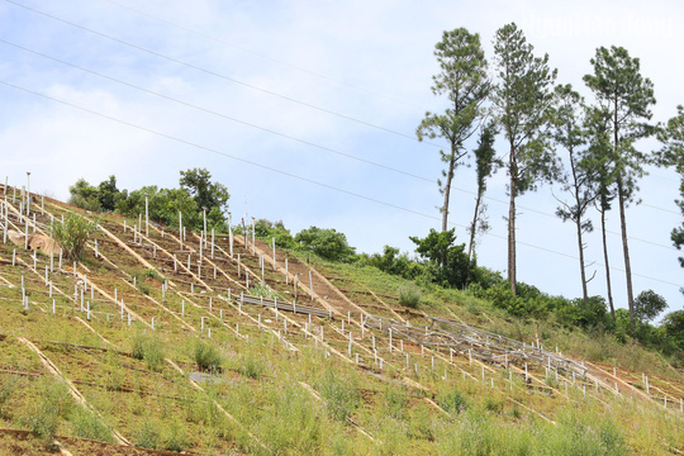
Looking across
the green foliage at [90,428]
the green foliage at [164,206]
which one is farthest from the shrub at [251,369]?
the green foliage at [164,206]

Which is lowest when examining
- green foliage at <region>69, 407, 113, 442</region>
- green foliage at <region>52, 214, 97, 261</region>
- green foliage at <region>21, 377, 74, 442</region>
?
green foliage at <region>69, 407, 113, 442</region>

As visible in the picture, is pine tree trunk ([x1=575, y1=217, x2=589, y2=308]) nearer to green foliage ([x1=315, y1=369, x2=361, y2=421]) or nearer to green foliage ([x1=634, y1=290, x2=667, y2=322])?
green foliage ([x1=634, y1=290, x2=667, y2=322])

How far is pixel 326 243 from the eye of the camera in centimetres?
2652

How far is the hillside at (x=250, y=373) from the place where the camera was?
742cm

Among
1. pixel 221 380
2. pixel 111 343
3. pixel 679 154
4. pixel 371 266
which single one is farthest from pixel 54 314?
pixel 679 154

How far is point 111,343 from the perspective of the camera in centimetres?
1018

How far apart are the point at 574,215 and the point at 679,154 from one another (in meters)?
4.33

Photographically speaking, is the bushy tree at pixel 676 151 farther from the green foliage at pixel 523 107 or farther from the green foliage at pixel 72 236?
the green foliage at pixel 72 236

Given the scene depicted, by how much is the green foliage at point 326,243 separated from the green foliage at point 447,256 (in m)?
2.93

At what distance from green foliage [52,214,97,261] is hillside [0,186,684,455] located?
42cm

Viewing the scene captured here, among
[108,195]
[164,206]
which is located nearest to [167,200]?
[164,206]

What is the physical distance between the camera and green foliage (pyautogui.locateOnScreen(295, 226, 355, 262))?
26312 millimetres

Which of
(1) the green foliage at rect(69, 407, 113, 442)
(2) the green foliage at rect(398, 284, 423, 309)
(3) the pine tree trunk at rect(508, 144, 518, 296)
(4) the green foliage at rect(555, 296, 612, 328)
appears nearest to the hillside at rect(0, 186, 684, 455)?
(1) the green foliage at rect(69, 407, 113, 442)

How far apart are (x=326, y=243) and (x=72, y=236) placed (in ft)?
37.7
